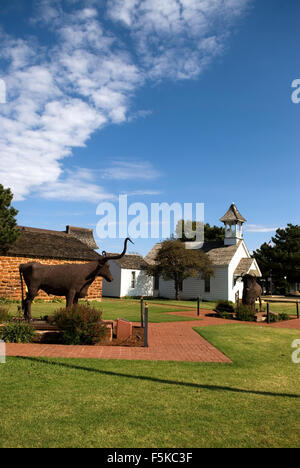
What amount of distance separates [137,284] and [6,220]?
1948cm

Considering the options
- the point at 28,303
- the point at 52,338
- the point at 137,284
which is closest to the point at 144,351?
the point at 52,338

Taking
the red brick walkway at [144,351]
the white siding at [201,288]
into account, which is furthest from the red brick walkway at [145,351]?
the white siding at [201,288]

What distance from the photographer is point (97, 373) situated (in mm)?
6977

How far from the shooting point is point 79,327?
9789 mm

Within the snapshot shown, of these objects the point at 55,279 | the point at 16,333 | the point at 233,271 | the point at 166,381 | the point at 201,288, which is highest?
the point at 233,271

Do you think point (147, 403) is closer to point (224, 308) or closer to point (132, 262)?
point (224, 308)

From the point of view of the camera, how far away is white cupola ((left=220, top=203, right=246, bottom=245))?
36.0 meters

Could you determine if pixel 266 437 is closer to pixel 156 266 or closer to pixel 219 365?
pixel 219 365

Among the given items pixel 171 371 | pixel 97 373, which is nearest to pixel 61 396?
pixel 97 373

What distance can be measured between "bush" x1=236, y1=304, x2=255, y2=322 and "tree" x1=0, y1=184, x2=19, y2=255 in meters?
13.2

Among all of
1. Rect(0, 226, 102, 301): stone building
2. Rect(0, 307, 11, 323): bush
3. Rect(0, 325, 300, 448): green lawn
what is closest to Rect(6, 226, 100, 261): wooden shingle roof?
Rect(0, 226, 102, 301): stone building

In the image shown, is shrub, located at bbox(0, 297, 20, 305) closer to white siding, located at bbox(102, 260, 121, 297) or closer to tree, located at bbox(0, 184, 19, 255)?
tree, located at bbox(0, 184, 19, 255)

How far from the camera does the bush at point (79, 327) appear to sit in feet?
32.1
